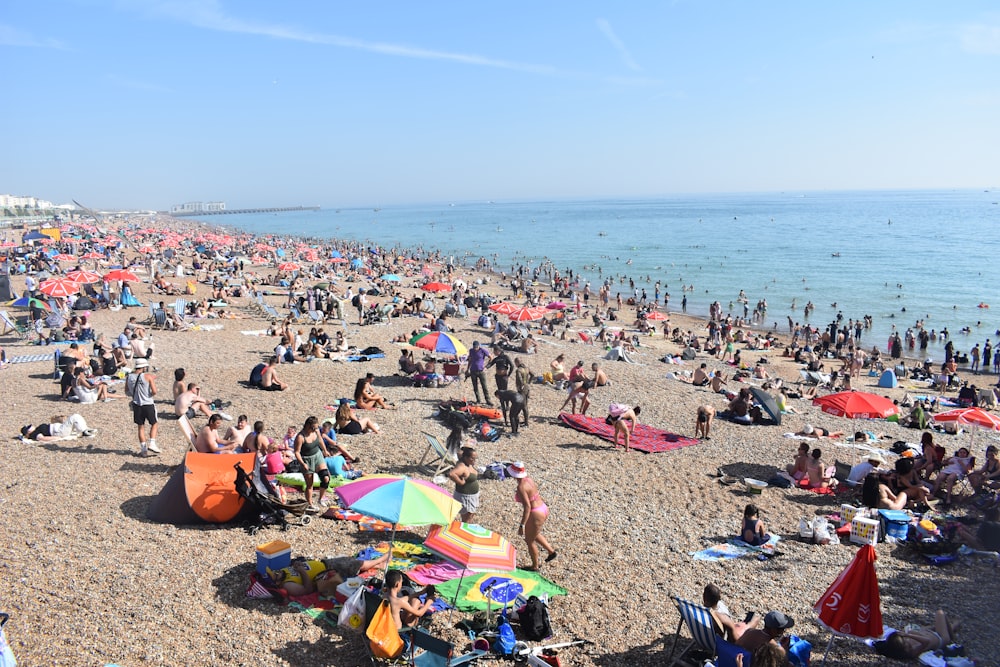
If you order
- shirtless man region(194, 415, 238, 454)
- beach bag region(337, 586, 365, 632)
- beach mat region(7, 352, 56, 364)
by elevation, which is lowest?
beach bag region(337, 586, 365, 632)

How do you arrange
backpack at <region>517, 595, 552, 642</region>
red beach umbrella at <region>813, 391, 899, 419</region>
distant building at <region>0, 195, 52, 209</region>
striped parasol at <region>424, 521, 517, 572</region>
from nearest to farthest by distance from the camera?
backpack at <region>517, 595, 552, 642</region> → striped parasol at <region>424, 521, 517, 572</region> → red beach umbrella at <region>813, 391, 899, 419</region> → distant building at <region>0, 195, 52, 209</region>

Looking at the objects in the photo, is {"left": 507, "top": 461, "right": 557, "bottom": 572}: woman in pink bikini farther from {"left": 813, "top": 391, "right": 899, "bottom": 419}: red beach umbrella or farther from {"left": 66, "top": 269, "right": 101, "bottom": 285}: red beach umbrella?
{"left": 66, "top": 269, "right": 101, "bottom": 285}: red beach umbrella

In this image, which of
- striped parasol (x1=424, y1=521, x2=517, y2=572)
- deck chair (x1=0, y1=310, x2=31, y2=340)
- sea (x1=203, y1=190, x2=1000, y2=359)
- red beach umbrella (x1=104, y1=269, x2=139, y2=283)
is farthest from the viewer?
sea (x1=203, y1=190, x2=1000, y2=359)

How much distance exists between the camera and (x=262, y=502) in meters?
7.50

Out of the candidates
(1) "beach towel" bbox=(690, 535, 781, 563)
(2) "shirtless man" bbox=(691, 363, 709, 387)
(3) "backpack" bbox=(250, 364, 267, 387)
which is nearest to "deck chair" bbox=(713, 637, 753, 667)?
(1) "beach towel" bbox=(690, 535, 781, 563)

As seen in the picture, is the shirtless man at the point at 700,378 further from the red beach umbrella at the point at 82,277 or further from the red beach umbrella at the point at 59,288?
the red beach umbrella at the point at 82,277

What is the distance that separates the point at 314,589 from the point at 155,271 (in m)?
31.8

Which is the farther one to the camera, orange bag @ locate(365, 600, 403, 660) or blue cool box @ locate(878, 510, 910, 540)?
blue cool box @ locate(878, 510, 910, 540)

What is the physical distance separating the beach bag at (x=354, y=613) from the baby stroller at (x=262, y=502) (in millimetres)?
2149

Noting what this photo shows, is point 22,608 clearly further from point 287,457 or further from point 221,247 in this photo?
point 221,247

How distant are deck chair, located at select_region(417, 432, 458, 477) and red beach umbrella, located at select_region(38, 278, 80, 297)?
15.1 meters

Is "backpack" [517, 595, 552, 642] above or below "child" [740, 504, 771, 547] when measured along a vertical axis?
above

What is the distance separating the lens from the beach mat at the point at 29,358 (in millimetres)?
15788

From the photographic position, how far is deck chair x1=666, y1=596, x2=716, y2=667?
5.55m
